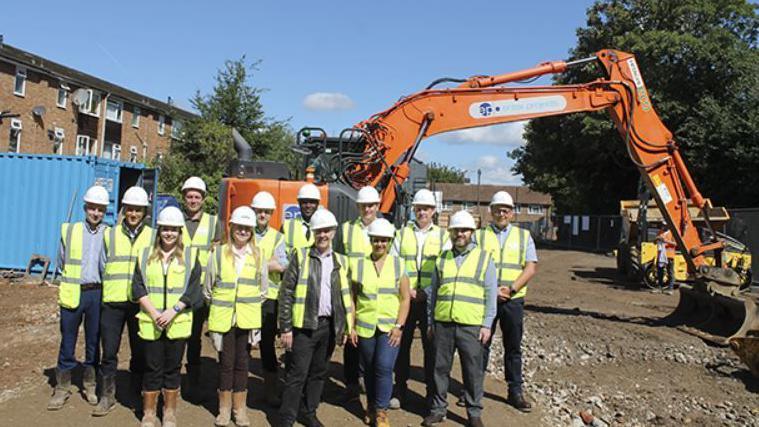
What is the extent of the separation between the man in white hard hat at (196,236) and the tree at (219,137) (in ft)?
53.0

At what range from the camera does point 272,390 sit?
228 inches

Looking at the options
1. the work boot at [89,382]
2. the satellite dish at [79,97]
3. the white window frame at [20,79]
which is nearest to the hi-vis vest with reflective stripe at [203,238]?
the work boot at [89,382]

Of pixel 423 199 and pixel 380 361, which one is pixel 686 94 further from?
pixel 380 361

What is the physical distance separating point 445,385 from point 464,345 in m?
0.42

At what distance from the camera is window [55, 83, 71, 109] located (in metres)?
29.6

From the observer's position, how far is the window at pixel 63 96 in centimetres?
2961

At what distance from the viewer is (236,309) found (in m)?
5.06

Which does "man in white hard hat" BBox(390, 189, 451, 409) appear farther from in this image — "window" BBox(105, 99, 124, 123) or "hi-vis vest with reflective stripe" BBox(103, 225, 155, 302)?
"window" BBox(105, 99, 124, 123)

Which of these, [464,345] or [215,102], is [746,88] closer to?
[215,102]

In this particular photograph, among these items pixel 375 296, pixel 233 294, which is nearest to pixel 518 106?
pixel 375 296

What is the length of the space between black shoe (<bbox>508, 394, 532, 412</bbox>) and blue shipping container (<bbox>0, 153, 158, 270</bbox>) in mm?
10045

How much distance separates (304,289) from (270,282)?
0.73 meters

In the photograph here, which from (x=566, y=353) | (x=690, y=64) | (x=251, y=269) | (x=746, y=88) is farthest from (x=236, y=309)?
(x=690, y=64)

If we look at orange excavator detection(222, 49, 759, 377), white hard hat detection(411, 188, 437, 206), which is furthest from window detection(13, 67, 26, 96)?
white hard hat detection(411, 188, 437, 206)
